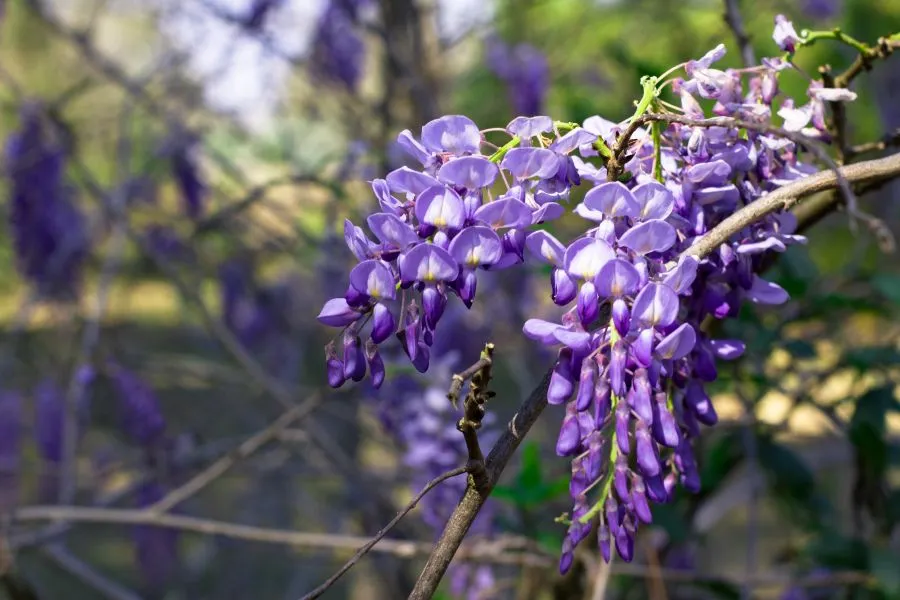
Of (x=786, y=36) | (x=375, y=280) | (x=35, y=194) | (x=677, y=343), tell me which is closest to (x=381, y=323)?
(x=375, y=280)

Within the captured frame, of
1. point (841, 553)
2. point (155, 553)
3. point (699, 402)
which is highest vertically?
point (699, 402)

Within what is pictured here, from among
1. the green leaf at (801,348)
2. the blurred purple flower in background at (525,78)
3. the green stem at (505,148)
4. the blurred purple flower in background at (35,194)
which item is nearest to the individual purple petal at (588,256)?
the green stem at (505,148)

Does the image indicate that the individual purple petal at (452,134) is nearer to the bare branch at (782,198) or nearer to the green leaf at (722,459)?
the bare branch at (782,198)

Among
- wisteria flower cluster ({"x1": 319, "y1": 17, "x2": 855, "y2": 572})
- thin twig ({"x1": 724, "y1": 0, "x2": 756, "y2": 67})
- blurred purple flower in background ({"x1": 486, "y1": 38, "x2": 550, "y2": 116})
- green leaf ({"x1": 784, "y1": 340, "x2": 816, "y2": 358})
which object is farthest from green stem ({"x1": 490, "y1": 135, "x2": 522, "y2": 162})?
blurred purple flower in background ({"x1": 486, "y1": 38, "x2": 550, "y2": 116})

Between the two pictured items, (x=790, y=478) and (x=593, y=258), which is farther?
(x=790, y=478)

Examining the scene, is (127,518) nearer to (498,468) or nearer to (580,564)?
(580,564)

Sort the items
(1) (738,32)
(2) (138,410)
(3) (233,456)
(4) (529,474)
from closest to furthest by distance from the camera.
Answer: (1) (738,32) < (4) (529,474) < (3) (233,456) < (2) (138,410)

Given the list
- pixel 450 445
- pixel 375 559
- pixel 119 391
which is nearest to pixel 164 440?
pixel 119 391

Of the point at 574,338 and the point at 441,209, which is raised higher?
the point at 441,209

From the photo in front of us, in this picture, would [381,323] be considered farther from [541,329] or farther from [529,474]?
[529,474]
